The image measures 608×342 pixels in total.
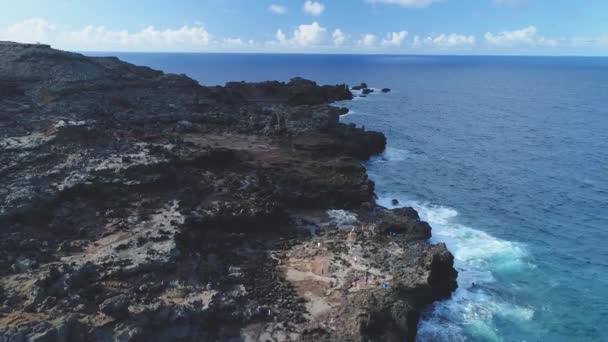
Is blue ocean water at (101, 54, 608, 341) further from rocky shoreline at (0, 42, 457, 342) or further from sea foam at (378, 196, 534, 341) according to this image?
rocky shoreline at (0, 42, 457, 342)

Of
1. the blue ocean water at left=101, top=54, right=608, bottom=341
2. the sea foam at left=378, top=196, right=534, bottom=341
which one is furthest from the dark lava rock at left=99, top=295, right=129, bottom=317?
the blue ocean water at left=101, top=54, right=608, bottom=341

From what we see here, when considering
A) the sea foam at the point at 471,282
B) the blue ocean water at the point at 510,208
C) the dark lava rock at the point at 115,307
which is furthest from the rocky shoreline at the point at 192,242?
the blue ocean water at the point at 510,208

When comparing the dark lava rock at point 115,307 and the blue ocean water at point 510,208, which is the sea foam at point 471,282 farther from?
the dark lava rock at point 115,307

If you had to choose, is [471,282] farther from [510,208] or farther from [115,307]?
[115,307]

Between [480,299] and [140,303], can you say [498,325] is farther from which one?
[140,303]

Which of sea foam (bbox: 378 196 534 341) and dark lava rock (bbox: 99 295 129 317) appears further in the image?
sea foam (bbox: 378 196 534 341)

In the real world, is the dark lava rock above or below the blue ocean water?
above

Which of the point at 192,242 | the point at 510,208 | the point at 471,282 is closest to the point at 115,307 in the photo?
the point at 192,242

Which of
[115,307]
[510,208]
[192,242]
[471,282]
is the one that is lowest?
[471,282]
